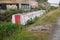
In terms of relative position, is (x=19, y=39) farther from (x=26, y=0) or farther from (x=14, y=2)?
(x=26, y=0)

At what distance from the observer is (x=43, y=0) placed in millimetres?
82562

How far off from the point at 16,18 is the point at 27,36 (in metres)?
10.8

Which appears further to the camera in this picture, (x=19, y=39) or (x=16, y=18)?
(x=16, y=18)

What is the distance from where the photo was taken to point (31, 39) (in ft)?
20.6

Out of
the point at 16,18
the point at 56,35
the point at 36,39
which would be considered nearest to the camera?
the point at 36,39

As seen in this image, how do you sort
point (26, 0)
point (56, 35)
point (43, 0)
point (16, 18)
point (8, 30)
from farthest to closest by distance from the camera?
point (43, 0), point (26, 0), point (16, 18), point (8, 30), point (56, 35)

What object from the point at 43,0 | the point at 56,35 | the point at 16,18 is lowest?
the point at 43,0

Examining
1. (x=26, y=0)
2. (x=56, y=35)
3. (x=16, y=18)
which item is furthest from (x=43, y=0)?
(x=56, y=35)

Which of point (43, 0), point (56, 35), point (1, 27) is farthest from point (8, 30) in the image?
point (43, 0)

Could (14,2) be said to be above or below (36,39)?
below

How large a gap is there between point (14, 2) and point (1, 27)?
2120 inches

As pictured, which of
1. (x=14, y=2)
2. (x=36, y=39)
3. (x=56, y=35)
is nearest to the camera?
(x=36, y=39)

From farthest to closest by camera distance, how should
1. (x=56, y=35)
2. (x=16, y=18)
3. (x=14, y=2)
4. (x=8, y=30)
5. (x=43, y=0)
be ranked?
(x=43, y=0), (x=14, y=2), (x=16, y=18), (x=8, y=30), (x=56, y=35)

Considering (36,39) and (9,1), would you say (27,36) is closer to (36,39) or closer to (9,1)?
(36,39)
